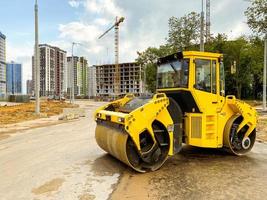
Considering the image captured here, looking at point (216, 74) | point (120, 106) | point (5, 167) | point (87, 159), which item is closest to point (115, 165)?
point (87, 159)

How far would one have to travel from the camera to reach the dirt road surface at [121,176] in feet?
20.6

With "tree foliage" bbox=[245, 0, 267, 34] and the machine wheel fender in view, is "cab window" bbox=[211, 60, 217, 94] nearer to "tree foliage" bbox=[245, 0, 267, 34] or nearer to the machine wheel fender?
the machine wheel fender

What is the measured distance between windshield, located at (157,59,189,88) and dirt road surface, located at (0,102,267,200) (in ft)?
6.66

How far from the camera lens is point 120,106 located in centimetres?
975

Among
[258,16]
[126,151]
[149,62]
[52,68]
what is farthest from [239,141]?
[52,68]

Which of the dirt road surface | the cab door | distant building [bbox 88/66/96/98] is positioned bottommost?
the dirt road surface

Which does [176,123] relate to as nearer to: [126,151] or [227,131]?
[126,151]

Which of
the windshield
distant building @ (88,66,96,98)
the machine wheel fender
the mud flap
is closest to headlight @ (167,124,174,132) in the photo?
the mud flap

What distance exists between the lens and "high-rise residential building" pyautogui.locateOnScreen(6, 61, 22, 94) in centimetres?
10562

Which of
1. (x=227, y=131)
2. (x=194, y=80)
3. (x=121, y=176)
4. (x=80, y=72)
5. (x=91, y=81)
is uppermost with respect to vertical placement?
(x=80, y=72)

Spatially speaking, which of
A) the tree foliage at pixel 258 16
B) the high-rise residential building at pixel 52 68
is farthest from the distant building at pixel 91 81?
the tree foliage at pixel 258 16

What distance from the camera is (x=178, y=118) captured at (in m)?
8.42

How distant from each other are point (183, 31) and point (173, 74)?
38216mm

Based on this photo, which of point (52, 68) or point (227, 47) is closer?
point (227, 47)
